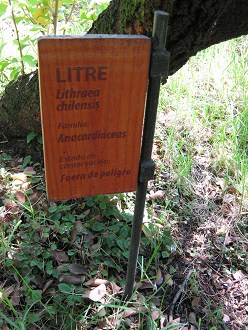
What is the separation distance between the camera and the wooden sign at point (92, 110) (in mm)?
1001

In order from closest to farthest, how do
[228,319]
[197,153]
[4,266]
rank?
1. [4,266]
2. [228,319]
3. [197,153]

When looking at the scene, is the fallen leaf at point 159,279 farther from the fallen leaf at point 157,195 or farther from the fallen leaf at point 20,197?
the fallen leaf at point 20,197

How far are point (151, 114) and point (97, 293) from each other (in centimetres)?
86

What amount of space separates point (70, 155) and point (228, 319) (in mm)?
1180

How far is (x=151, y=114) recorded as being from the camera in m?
1.22

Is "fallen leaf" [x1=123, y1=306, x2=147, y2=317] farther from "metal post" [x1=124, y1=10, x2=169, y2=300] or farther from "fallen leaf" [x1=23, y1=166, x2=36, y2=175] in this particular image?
"fallen leaf" [x1=23, y1=166, x2=36, y2=175]

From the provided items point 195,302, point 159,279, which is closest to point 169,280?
point 159,279

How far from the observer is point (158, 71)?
3.71ft

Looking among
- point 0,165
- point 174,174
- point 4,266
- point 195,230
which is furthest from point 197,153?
point 4,266

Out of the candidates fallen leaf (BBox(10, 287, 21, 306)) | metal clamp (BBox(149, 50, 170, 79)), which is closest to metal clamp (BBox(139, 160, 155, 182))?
metal clamp (BBox(149, 50, 170, 79))

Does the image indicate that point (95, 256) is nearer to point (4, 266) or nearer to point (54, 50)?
point (4, 266)

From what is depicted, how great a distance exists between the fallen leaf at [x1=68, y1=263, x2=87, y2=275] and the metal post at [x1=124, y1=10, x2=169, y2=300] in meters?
0.22

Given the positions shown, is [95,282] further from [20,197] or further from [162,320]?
[20,197]

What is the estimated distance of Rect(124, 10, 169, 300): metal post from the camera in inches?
42.4
